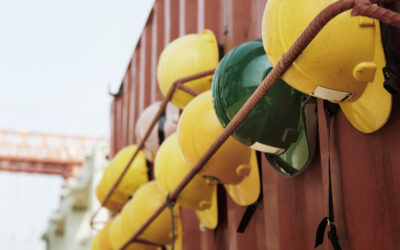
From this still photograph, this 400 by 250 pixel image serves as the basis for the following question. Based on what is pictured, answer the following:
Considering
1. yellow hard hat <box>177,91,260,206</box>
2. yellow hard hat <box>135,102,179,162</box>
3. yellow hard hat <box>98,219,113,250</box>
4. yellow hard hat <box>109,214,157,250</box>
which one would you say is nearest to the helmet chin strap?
yellow hard hat <box>177,91,260,206</box>

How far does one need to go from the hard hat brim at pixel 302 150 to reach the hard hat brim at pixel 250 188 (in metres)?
0.26

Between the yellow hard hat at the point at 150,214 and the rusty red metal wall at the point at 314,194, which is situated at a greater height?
the rusty red metal wall at the point at 314,194

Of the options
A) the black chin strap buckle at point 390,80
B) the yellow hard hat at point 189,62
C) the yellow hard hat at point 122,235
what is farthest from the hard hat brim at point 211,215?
the black chin strap buckle at point 390,80

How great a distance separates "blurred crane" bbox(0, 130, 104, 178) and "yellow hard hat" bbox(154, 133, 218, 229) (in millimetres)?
17516

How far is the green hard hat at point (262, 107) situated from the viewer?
1709 mm

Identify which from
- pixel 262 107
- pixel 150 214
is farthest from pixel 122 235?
pixel 262 107

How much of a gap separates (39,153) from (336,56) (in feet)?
66.3

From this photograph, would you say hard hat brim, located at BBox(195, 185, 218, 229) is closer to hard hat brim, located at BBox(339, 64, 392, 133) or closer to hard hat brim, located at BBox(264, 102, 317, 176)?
hard hat brim, located at BBox(264, 102, 317, 176)

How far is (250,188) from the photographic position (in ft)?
7.20

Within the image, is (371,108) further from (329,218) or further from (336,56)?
(329,218)

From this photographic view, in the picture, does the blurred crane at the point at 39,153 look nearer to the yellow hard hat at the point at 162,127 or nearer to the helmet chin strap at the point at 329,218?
the yellow hard hat at the point at 162,127

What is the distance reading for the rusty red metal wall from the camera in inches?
56.4

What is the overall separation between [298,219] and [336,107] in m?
0.46

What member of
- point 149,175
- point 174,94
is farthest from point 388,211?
point 149,175
